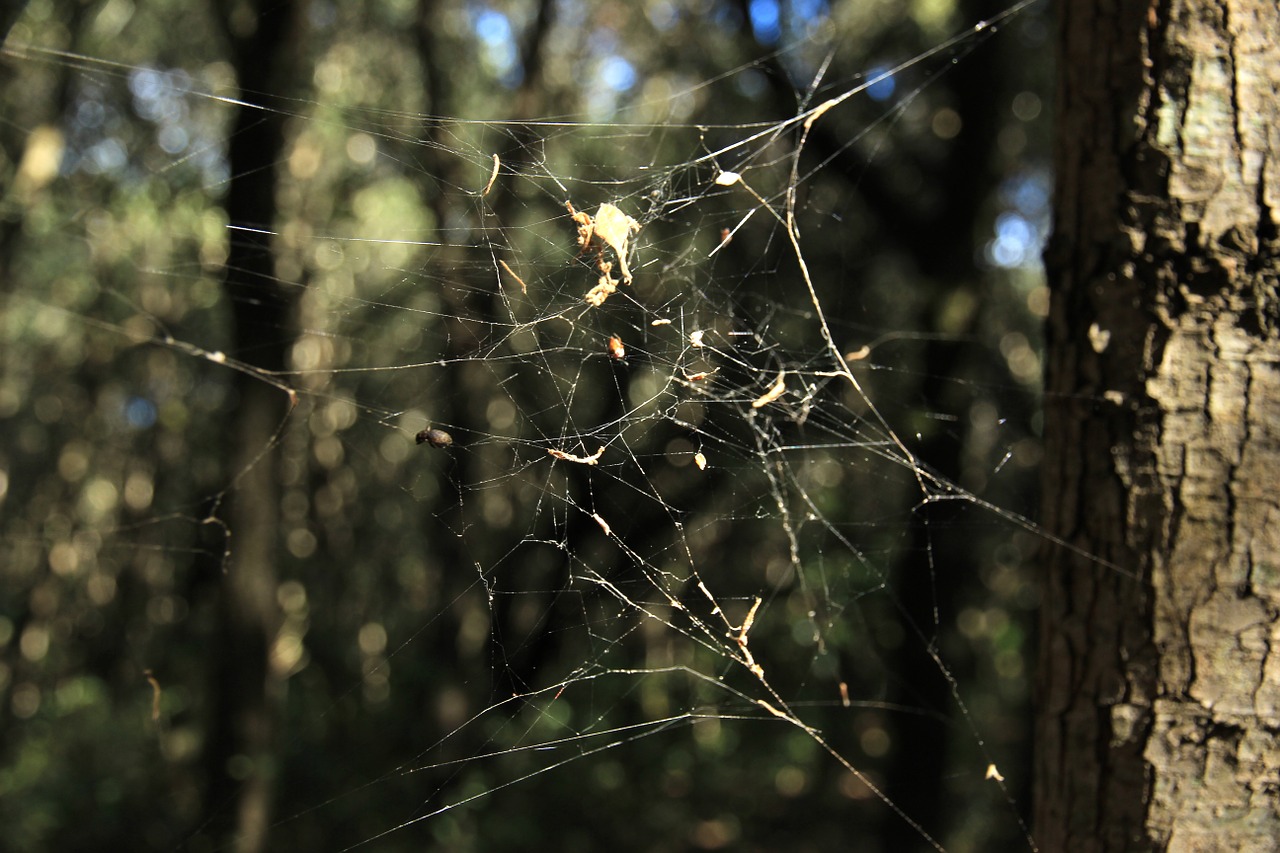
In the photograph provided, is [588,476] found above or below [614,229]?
below

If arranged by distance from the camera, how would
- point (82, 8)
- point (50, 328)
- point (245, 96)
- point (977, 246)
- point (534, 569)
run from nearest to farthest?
1. point (245, 96)
2. point (977, 246)
3. point (534, 569)
4. point (82, 8)
5. point (50, 328)

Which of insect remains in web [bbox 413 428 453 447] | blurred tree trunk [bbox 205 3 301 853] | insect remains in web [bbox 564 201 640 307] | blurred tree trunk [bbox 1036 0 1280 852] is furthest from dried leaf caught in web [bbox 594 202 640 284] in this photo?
blurred tree trunk [bbox 205 3 301 853]

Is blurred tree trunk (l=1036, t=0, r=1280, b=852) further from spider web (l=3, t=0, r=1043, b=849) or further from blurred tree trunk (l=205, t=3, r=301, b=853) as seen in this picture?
blurred tree trunk (l=205, t=3, r=301, b=853)

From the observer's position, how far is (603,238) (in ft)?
5.40

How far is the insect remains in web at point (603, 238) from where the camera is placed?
1623mm

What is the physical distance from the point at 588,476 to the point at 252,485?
8.89 feet

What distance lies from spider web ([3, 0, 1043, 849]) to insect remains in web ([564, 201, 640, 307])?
13 mm

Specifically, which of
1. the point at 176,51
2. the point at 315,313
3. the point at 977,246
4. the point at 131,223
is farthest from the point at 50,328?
the point at 977,246

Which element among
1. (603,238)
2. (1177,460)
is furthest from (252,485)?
(1177,460)

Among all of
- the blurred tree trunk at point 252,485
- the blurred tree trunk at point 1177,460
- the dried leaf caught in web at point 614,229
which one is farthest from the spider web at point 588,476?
the blurred tree trunk at point 1177,460

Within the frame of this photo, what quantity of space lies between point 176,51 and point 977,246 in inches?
376

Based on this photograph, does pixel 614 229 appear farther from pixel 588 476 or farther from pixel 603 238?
pixel 588 476

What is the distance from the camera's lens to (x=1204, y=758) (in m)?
1.31

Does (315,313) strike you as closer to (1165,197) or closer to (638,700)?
(638,700)
